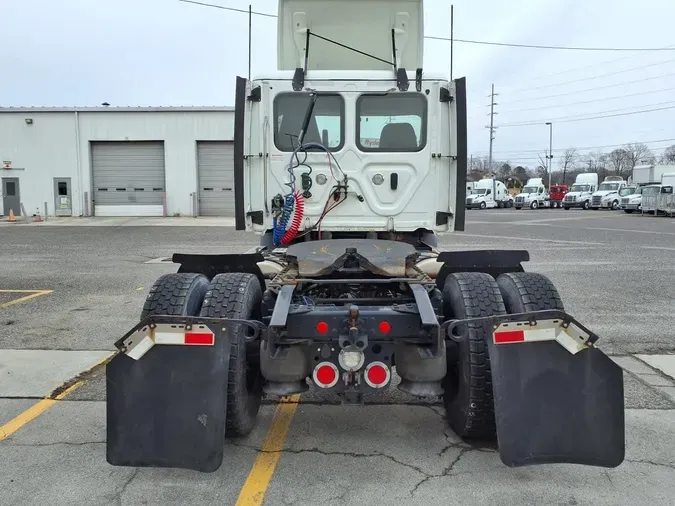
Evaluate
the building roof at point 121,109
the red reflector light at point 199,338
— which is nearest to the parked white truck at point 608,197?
the building roof at point 121,109

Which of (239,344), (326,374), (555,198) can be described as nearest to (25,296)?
(239,344)

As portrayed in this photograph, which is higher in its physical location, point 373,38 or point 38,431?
point 373,38

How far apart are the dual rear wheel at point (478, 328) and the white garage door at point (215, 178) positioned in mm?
26082

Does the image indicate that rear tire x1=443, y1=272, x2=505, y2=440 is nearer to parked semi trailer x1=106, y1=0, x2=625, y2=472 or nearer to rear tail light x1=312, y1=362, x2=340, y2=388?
parked semi trailer x1=106, y1=0, x2=625, y2=472

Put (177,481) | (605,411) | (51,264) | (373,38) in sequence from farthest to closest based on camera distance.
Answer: (51,264) → (373,38) → (177,481) → (605,411)

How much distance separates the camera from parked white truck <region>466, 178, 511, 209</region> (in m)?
46.9

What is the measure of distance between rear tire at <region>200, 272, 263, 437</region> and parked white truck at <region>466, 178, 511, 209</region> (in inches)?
1752

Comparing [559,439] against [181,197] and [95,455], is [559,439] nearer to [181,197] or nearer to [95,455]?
[95,455]

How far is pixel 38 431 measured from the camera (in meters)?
3.96

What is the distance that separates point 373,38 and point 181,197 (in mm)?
24771

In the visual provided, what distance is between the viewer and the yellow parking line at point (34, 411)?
3.98m

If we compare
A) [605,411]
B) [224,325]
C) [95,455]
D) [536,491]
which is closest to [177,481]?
[95,455]

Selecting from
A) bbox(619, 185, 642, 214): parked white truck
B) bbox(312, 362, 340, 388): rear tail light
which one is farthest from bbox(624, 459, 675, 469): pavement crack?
bbox(619, 185, 642, 214): parked white truck

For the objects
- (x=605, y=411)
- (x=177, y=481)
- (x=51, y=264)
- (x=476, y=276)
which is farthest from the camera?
(x=51, y=264)
